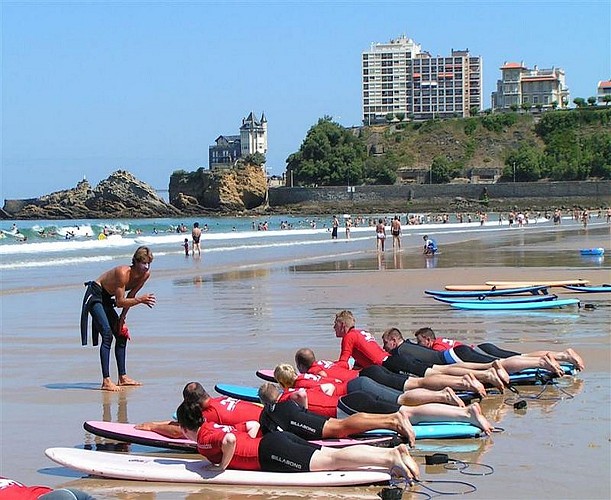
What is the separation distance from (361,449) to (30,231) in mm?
73487

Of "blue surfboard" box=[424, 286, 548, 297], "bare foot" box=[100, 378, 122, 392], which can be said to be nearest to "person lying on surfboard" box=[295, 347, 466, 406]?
"bare foot" box=[100, 378, 122, 392]

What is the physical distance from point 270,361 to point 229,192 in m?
116

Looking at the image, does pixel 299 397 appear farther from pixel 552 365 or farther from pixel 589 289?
pixel 589 289

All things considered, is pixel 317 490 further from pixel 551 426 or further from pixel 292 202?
pixel 292 202

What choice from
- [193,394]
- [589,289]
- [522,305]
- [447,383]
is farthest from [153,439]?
[589,289]

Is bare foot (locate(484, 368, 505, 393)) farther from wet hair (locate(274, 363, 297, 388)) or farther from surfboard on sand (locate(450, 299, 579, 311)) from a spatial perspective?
surfboard on sand (locate(450, 299, 579, 311))

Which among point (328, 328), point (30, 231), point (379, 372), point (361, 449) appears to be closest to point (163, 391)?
point (379, 372)

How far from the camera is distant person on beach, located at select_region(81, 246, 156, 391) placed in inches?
356

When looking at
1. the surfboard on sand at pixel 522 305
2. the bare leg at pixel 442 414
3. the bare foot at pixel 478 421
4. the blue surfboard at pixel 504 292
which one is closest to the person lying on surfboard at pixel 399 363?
the bare leg at pixel 442 414

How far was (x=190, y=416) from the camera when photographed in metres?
6.45

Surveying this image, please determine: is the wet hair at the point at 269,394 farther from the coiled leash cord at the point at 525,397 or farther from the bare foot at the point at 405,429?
the coiled leash cord at the point at 525,397

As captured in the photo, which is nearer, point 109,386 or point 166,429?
point 166,429

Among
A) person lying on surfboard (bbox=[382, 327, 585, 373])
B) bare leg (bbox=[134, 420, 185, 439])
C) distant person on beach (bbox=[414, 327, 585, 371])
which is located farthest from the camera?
distant person on beach (bbox=[414, 327, 585, 371])

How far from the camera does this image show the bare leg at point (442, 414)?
7086mm
